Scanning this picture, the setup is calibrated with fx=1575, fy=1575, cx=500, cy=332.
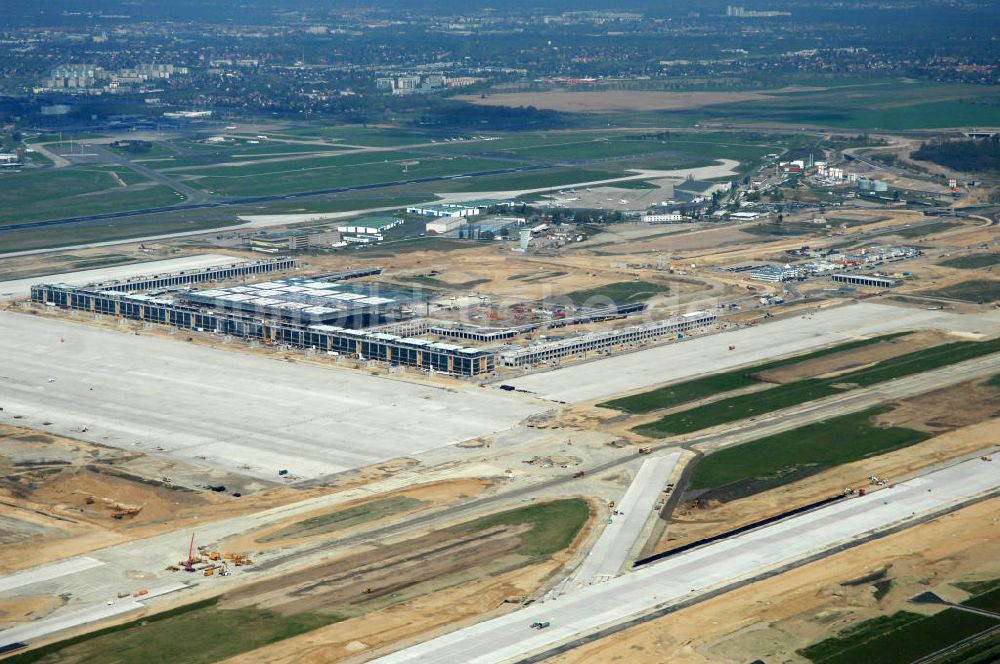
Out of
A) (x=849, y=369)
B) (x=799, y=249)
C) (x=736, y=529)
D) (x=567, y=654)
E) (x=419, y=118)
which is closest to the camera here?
(x=567, y=654)

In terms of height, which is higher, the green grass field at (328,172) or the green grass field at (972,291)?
the green grass field at (328,172)

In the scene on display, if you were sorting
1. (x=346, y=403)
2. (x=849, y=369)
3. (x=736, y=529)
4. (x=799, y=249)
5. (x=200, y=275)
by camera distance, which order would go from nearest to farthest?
(x=736, y=529)
(x=346, y=403)
(x=849, y=369)
(x=200, y=275)
(x=799, y=249)

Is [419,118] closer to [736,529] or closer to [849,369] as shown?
[849,369]

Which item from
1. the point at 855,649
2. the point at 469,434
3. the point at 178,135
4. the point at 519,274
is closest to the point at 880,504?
the point at 855,649

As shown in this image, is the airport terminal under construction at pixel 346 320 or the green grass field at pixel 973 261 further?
the green grass field at pixel 973 261

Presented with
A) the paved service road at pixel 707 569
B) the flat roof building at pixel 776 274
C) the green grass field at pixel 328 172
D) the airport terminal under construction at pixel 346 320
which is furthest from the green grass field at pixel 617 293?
the green grass field at pixel 328 172

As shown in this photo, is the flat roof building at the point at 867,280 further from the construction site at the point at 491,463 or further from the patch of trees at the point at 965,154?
the patch of trees at the point at 965,154
